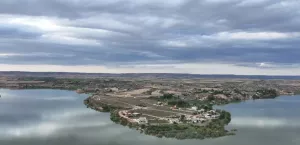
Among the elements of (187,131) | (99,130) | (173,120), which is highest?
(173,120)

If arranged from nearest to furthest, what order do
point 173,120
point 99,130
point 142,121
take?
point 99,130 < point 142,121 < point 173,120

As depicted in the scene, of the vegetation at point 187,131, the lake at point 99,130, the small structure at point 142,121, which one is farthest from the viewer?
the small structure at point 142,121

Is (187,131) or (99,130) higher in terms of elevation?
(187,131)

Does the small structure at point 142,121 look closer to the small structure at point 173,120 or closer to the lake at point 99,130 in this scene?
the lake at point 99,130

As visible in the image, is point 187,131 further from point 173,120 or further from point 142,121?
point 142,121

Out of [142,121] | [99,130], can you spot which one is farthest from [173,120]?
[99,130]

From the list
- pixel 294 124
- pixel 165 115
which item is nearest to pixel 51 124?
pixel 165 115

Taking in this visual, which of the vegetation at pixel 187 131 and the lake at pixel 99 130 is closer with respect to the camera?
the lake at pixel 99 130

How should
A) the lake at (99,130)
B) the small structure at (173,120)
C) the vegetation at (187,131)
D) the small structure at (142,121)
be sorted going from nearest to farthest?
the lake at (99,130) → the vegetation at (187,131) → the small structure at (142,121) → the small structure at (173,120)

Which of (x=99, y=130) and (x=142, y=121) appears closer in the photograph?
(x=99, y=130)

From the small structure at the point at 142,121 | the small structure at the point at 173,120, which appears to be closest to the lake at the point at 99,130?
the small structure at the point at 142,121

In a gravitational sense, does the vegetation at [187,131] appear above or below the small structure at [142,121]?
below

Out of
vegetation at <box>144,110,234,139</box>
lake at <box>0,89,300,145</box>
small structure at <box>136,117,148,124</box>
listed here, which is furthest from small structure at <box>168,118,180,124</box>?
lake at <box>0,89,300,145</box>

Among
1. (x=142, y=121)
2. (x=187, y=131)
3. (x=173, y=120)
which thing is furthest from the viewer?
(x=173, y=120)
